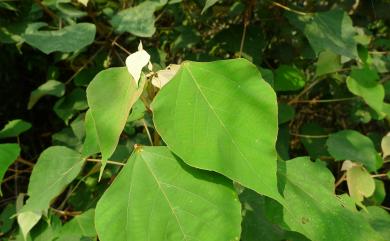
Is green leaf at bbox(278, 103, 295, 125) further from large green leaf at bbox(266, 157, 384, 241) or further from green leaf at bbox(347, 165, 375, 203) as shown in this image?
large green leaf at bbox(266, 157, 384, 241)

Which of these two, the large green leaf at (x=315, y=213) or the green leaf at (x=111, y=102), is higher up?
the green leaf at (x=111, y=102)

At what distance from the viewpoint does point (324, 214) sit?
746 millimetres

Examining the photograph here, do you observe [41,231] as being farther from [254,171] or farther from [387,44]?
[387,44]

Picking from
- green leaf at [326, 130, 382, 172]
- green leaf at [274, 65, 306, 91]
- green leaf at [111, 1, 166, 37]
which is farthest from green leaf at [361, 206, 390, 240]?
green leaf at [111, 1, 166, 37]

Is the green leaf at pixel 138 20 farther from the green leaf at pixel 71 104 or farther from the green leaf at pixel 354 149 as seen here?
the green leaf at pixel 354 149

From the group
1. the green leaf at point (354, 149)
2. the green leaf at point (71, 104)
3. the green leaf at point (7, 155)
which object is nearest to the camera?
the green leaf at point (7, 155)

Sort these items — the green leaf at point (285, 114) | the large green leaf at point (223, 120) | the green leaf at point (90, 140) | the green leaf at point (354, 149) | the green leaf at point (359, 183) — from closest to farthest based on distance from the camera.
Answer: the large green leaf at point (223, 120) → the green leaf at point (90, 140) → the green leaf at point (359, 183) → the green leaf at point (354, 149) → the green leaf at point (285, 114)

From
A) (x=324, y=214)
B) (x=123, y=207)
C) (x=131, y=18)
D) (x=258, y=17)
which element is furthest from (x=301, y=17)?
(x=123, y=207)

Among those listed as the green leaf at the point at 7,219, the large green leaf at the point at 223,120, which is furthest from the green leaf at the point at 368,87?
the green leaf at the point at 7,219

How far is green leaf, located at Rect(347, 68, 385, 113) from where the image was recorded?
4.72ft

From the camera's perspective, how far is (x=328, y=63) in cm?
154

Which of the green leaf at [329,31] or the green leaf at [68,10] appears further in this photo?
the green leaf at [68,10]

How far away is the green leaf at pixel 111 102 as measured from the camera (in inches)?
26.7

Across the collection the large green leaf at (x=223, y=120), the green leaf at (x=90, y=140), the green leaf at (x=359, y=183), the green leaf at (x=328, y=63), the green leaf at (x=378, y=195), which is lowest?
the green leaf at (x=378, y=195)
